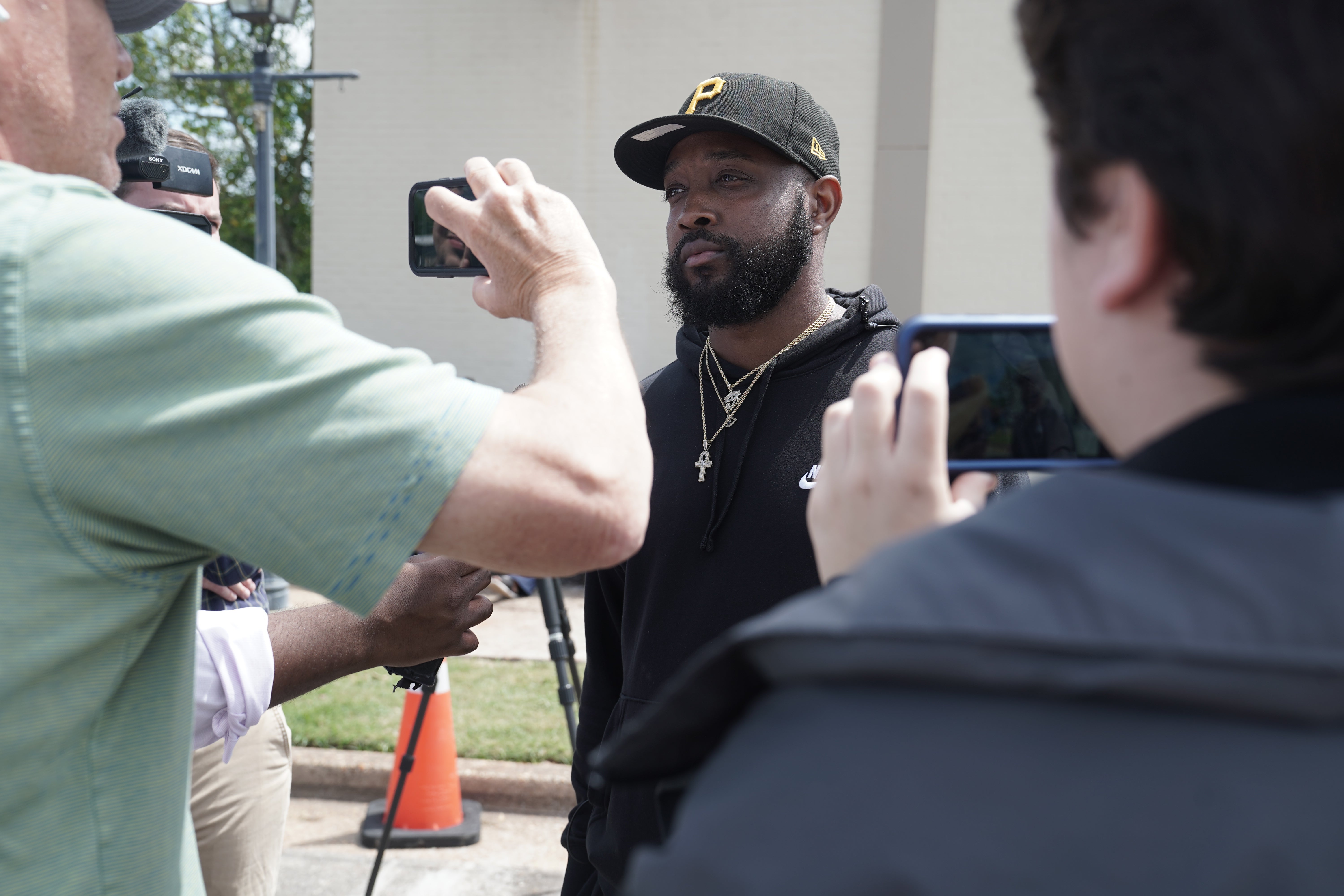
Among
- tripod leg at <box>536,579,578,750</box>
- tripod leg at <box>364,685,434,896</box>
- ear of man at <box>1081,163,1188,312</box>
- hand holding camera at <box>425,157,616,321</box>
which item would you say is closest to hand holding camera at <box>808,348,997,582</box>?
ear of man at <box>1081,163,1188,312</box>

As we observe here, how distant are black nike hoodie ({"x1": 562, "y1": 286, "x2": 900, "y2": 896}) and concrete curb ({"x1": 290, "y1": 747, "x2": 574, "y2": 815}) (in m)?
2.28

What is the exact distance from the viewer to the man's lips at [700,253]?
109 inches

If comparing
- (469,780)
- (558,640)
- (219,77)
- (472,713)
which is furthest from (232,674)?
(219,77)

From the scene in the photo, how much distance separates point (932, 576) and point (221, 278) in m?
0.77

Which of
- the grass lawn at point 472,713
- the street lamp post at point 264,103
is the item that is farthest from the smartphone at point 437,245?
the street lamp post at point 264,103

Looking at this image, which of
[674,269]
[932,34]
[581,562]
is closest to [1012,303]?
[932,34]

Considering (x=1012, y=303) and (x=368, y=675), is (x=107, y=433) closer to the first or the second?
(x=368, y=675)

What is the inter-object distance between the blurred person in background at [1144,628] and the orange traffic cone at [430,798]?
400cm

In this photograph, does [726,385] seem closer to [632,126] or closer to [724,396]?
[724,396]

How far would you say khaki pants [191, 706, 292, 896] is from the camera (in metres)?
2.92

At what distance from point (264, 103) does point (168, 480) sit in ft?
27.9

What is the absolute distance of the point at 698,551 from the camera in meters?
2.40

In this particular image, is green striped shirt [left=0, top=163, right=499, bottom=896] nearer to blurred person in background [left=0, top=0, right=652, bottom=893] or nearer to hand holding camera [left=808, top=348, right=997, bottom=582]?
blurred person in background [left=0, top=0, right=652, bottom=893]

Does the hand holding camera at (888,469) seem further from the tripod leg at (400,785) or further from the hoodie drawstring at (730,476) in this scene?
the tripod leg at (400,785)
